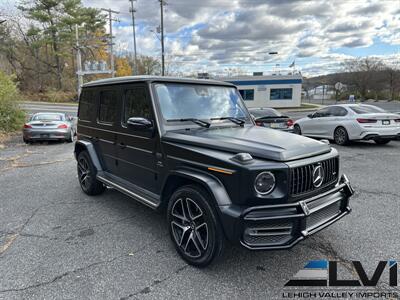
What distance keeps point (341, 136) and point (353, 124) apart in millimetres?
698

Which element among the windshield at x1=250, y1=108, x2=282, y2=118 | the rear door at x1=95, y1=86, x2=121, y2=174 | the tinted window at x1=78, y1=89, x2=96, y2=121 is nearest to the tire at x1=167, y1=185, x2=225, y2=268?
the rear door at x1=95, y1=86, x2=121, y2=174

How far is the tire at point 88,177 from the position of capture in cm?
495

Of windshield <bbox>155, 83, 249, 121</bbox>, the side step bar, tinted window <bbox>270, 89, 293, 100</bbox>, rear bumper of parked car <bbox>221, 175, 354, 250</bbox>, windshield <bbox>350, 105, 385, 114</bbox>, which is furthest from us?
tinted window <bbox>270, 89, 293, 100</bbox>

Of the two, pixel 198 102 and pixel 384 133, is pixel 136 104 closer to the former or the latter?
pixel 198 102

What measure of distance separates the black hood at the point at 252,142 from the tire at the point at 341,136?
774 cm

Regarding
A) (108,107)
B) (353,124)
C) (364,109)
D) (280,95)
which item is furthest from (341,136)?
(280,95)

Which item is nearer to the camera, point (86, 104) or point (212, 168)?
point (212, 168)

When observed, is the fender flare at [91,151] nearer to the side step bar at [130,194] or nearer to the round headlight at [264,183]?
the side step bar at [130,194]

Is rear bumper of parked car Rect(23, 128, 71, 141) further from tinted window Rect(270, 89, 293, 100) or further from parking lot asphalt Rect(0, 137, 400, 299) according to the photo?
tinted window Rect(270, 89, 293, 100)

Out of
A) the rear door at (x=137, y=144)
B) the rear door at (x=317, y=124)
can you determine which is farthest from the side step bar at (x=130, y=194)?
the rear door at (x=317, y=124)

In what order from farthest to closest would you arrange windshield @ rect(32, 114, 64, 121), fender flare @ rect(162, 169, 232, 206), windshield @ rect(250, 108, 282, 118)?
windshield @ rect(32, 114, 64, 121), windshield @ rect(250, 108, 282, 118), fender flare @ rect(162, 169, 232, 206)

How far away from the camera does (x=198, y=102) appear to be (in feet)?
12.6

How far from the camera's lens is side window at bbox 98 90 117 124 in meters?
4.30

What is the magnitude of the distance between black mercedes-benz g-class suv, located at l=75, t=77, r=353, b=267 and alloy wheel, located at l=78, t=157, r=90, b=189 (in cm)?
78
